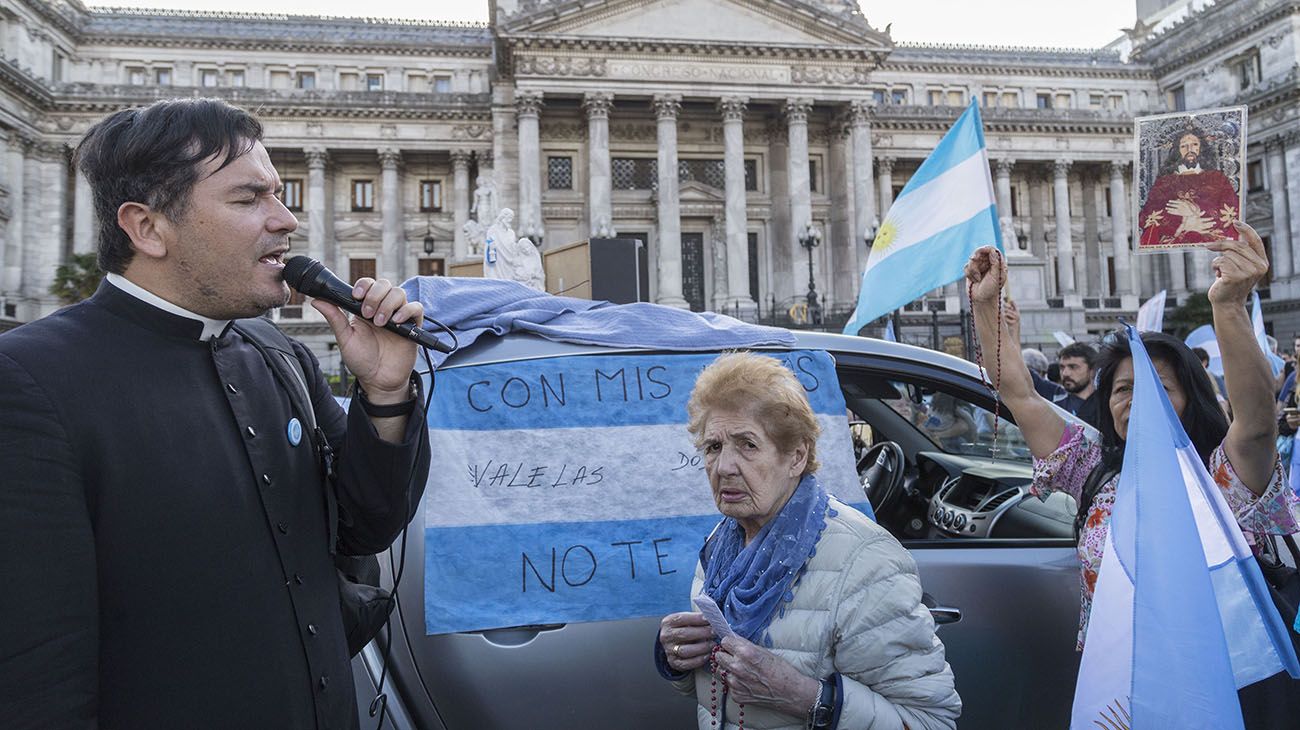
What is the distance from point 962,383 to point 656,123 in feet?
118

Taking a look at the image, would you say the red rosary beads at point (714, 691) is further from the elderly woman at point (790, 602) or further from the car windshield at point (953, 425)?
the car windshield at point (953, 425)

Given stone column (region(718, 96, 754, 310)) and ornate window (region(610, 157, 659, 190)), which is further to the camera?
ornate window (region(610, 157, 659, 190))

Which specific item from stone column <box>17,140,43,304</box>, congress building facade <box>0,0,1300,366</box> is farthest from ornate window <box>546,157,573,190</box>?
stone column <box>17,140,43,304</box>

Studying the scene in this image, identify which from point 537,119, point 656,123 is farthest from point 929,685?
point 656,123

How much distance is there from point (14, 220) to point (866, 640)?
44.2 m

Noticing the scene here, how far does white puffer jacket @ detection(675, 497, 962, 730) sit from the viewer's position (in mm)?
2096

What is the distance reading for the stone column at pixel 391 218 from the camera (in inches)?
1576

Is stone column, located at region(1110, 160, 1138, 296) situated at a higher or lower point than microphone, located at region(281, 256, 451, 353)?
higher

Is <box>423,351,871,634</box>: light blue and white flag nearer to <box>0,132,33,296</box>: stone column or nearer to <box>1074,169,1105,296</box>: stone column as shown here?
<box>0,132,33,296</box>: stone column

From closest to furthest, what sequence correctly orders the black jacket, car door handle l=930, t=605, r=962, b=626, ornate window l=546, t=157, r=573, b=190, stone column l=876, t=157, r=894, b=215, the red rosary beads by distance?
the black jacket < the red rosary beads < car door handle l=930, t=605, r=962, b=626 < ornate window l=546, t=157, r=573, b=190 < stone column l=876, t=157, r=894, b=215

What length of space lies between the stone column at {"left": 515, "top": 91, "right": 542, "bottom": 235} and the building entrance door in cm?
716

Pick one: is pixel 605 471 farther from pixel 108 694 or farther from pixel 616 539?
pixel 108 694

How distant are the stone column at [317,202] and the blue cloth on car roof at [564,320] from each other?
3836cm

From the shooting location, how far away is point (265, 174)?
6.26 feet
